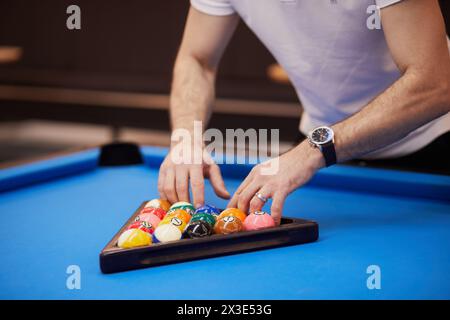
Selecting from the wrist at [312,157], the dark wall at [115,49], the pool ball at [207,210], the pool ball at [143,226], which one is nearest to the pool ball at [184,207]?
the pool ball at [207,210]

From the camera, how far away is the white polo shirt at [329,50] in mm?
1785

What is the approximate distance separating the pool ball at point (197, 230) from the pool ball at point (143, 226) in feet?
0.29

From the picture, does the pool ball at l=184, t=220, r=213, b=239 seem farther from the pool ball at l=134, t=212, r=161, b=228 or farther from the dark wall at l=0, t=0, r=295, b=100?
the dark wall at l=0, t=0, r=295, b=100

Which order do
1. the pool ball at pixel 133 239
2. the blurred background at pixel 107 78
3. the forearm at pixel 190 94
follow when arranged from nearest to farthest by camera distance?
the pool ball at pixel 133 239 < the forearm at pixel 190 94 < the blurred background at pixel 107 78

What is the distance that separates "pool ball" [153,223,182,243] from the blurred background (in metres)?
4.44

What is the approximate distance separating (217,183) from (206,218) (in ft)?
0.95

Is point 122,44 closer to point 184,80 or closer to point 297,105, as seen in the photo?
point 297,105

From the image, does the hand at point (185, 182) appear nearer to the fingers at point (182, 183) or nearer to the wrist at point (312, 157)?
the fingers at point (182, 183)

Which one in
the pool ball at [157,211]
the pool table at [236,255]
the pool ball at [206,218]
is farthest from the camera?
the pool ball at [157,211]

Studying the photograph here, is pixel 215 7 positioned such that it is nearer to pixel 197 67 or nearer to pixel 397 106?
pixel 197 67

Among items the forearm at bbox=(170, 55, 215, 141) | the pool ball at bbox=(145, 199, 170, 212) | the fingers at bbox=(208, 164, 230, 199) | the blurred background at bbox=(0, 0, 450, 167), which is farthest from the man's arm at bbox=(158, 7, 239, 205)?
the blurred background at bbox=(0, 0, 450, 167)

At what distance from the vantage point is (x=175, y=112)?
2.03 m
